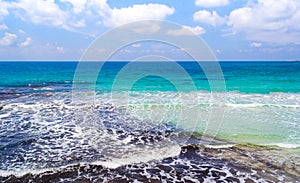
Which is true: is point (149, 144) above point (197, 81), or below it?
below

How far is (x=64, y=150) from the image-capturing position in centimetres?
809

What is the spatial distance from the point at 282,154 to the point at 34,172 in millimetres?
7451

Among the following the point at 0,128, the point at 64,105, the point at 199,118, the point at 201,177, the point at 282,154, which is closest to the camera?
the point at 201,177

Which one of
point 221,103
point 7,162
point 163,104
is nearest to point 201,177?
point 7,162

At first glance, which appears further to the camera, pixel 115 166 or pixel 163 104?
pixel 163 104

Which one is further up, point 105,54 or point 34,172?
point 105,54

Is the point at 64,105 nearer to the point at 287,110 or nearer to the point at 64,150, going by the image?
the point at 64,150

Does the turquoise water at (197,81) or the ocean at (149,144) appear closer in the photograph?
the ocean at (149,144)

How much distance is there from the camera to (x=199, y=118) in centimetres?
1253

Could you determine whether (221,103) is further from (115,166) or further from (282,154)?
(115,166)

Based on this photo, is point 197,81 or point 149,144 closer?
point 149,144

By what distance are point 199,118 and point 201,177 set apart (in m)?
6.37

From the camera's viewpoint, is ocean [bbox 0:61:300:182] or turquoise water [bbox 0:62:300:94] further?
turquoise water [bbox 0:62:300:94]

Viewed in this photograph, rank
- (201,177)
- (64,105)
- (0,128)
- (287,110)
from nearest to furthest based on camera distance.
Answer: (201,177) → (0,128) → (287,110) → (64,105)
